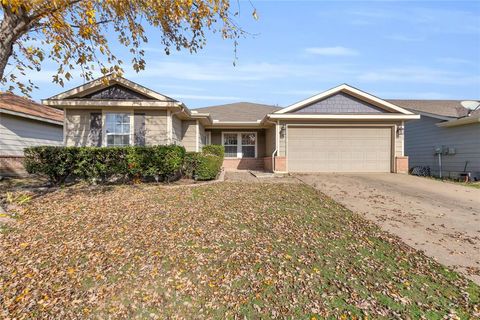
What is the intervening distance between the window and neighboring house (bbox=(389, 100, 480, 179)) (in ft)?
50.1

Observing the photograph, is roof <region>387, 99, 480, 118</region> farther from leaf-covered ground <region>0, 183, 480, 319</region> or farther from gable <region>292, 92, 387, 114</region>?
leaf-covered ground <region>0, 183, 480, 319</region>

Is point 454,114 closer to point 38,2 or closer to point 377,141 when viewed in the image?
point 377,141

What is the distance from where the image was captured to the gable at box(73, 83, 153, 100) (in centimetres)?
1130

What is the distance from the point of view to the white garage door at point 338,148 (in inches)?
551

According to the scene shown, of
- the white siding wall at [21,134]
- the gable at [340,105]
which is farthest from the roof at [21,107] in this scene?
the gable at [340,105]

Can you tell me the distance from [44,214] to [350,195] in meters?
7.96

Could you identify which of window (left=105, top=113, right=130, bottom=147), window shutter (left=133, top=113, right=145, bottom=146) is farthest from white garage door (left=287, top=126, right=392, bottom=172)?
window (left=105, top=113, right=130, bottom=147)

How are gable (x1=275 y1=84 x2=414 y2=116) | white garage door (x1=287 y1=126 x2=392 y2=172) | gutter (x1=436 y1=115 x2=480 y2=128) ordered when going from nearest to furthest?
gutter (x1=436 y1=115 x2=480 y2=128) → gable (x1=275 y1=84 x2=414 y2=116) → white garage door (x1=287 y1=126 x2=392 y2=172)

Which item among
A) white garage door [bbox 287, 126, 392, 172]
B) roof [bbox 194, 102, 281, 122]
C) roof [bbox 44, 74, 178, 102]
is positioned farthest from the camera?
roof [bbox 194, 102, 281, 122]

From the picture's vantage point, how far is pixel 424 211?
22.6 feet

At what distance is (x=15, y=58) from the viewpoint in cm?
861

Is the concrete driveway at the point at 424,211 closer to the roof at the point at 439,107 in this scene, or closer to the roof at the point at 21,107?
the roof at the point at 439,107

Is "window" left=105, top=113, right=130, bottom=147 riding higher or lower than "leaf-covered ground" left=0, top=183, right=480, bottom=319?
higher

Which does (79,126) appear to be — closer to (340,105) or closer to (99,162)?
(99,162)
